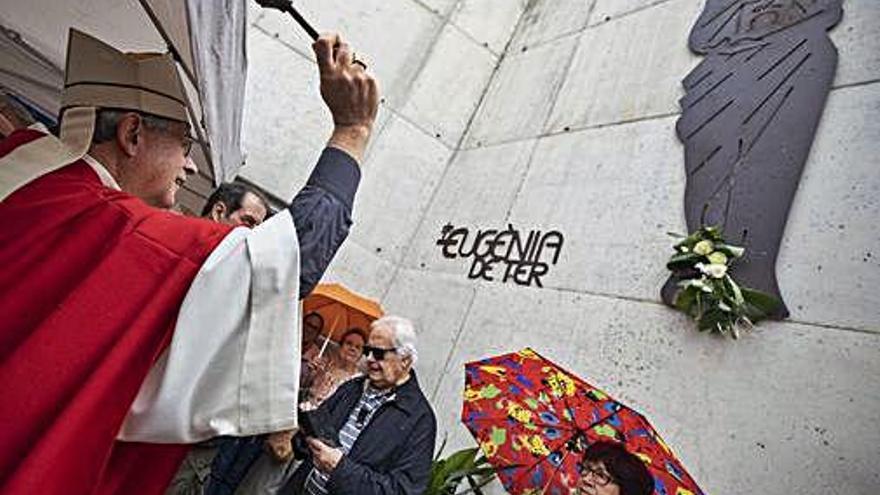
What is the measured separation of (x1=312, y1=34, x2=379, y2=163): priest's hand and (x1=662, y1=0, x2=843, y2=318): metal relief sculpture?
88.9 inches

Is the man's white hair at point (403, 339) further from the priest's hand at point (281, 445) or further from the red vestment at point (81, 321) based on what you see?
the red vestment at point (81, 321)

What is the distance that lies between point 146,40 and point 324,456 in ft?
5.97

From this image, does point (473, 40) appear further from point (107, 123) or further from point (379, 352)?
point (107, 123)

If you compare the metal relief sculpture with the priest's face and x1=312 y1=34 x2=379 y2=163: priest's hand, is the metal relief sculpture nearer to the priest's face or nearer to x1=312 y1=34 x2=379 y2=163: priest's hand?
x1=312 y1=34 x2=379 y2=163: priest's hand

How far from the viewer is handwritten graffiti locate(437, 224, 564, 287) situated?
3898mm

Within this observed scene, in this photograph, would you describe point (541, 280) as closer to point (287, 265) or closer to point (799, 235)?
point (799, 235)

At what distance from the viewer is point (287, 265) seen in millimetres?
967

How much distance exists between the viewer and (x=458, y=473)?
3029 millimetres

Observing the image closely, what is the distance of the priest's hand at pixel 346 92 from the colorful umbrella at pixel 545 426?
1.27 m

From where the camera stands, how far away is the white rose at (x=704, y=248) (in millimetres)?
2803

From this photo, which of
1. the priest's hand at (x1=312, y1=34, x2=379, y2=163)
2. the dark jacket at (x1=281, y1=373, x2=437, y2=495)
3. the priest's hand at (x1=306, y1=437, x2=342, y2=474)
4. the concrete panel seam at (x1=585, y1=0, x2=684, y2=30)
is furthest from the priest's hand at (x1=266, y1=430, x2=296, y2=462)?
the concrete panel seam at (x1=585, y1=0, x2=684, y2=30)

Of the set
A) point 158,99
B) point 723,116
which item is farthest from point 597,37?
point 158,99

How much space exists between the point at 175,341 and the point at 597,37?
Result: 4.80 m

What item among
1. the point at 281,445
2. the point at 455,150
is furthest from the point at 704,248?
the point at 455,150
